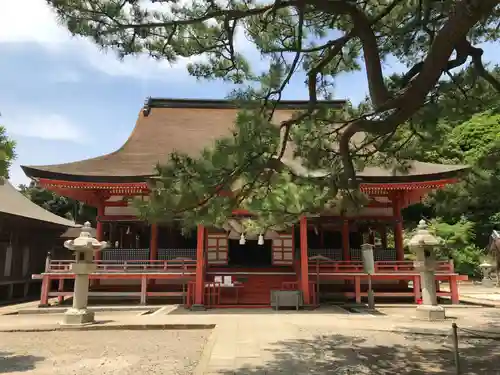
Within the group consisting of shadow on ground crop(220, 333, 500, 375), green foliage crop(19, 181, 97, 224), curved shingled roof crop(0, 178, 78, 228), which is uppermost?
green foliage crop(19, 181, 97, 224)

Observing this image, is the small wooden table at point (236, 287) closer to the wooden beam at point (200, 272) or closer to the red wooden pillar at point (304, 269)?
the wooden beam at point (200, 272)

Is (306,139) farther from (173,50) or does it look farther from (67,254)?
(67,254)

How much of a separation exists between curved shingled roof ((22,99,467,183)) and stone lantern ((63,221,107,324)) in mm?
2906

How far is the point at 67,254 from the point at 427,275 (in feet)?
59.3

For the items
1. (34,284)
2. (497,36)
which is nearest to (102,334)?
(497,36)

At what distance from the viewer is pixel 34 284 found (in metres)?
20.2

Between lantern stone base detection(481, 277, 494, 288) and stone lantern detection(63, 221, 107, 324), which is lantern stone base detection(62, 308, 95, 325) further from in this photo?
lantern stone base detection(481, 277, 494, 288)

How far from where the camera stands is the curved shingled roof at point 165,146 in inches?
514

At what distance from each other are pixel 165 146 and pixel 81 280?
873cm

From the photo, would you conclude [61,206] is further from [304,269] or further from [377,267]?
[377,267]

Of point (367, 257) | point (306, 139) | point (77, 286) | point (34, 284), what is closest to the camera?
point (306, 139)

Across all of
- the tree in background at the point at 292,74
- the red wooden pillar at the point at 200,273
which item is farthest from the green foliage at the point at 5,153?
the red wooden pillar at the point at 200,273

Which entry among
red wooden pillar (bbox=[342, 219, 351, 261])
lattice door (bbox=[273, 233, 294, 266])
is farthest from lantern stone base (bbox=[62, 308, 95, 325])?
red wooden pillar (bbox=[342, 219, 351, 261])

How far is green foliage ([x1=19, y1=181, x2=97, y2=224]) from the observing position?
114 ft
